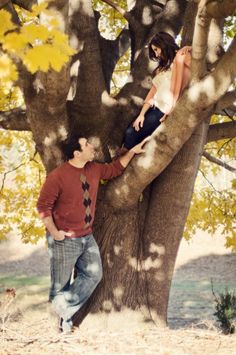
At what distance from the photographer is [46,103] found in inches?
164

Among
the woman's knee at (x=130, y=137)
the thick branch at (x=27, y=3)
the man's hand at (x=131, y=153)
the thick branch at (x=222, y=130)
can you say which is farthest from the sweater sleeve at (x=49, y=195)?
the thick branch at (x=222, y=130)

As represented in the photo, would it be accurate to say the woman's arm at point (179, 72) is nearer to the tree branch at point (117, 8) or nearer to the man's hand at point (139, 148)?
the man's hand at point (139, 148)

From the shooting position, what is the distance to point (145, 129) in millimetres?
4504

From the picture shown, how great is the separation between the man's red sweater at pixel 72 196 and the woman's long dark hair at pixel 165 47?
41.3 inches

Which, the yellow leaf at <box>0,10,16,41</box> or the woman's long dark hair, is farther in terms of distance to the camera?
the woman's long dark hair

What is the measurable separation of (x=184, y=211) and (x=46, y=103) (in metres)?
1.76

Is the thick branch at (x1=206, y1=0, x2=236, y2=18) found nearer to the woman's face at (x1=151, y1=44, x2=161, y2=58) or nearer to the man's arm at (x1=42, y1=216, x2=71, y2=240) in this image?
the woman's face at (x1=151, y1=44, x2=161, y2=58)

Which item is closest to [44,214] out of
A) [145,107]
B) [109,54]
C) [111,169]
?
[111,169]

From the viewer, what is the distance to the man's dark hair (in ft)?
14.4

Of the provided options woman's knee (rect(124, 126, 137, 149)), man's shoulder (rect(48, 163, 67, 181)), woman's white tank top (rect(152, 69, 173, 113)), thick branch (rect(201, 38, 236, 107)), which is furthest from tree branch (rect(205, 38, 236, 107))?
man's shoulder (rect(48, 163, 67, 181))

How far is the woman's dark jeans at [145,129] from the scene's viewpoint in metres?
4.45

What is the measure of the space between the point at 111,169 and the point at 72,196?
440 mm

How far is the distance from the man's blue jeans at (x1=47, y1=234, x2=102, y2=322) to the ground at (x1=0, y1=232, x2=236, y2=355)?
0.21m

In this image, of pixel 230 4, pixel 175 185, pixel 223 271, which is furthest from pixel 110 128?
pixel 223 271
